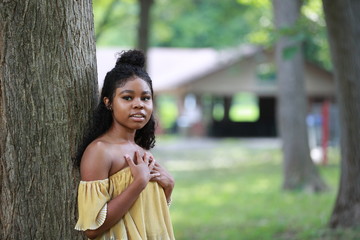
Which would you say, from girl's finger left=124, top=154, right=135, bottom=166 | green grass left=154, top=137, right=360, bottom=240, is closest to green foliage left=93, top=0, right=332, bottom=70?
green grass left=154, top=137, right=360, bottom=240

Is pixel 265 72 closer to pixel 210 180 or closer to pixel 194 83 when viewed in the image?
pixel 194 83

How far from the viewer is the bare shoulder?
294 cm

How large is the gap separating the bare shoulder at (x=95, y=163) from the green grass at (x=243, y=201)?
5.12m

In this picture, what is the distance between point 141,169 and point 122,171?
90mm

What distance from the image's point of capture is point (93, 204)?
2.90m

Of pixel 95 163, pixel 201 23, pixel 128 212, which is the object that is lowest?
pixel 128 212

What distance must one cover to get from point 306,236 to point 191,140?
2262cm

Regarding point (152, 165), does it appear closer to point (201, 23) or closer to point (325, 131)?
point (325, 131)

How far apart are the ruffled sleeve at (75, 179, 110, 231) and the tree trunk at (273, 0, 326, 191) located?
11.0 meters

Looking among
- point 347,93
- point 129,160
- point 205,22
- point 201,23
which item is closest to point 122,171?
point 129,160

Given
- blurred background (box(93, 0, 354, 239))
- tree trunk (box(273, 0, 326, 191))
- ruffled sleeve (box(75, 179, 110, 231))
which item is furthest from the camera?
tree trunk (box(273, 0, 326, 191))

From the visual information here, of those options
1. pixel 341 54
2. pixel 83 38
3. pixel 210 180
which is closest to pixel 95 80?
pixel 83 38

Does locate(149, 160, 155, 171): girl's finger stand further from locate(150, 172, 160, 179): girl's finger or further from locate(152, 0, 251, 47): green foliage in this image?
locate(152, 0, 251, 47): green foliage

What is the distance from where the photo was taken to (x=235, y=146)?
90.8ft
